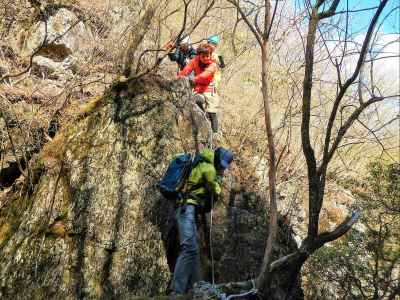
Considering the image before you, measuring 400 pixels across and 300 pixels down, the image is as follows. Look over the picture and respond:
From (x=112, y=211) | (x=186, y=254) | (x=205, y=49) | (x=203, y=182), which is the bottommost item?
(x=186, y=254)

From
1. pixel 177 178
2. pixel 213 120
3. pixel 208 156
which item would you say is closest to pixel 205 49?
pixel 213 120

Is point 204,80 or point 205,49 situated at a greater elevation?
point 205,49

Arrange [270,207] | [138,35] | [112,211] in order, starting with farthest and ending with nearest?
[138,35] → [112,211] → [270,207]

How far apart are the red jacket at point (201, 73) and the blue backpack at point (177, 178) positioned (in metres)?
2.27

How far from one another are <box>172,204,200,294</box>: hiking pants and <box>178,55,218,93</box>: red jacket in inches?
107

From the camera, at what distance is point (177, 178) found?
13.6 ft

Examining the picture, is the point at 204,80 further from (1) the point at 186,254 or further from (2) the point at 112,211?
(1) the point at 186,254

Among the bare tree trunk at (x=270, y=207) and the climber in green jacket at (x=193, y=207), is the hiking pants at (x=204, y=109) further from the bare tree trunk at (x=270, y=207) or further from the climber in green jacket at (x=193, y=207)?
the bare tree trunk at (x=270, y=207)

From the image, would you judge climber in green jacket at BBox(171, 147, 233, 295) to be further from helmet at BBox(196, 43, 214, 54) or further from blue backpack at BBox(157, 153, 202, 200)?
helmet at BBox(196, 43, 214, 54)

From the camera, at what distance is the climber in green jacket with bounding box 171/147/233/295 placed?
3.84 meters

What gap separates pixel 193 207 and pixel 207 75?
8.92 feet

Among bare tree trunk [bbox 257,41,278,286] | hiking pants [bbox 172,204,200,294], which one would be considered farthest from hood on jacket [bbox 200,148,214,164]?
bare tree trunk [bbox 257,41,278,286]

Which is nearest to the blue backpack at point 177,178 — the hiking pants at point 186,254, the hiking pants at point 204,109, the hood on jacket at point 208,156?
the hood on jacket at point 208,156

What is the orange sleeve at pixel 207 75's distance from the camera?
608cm
